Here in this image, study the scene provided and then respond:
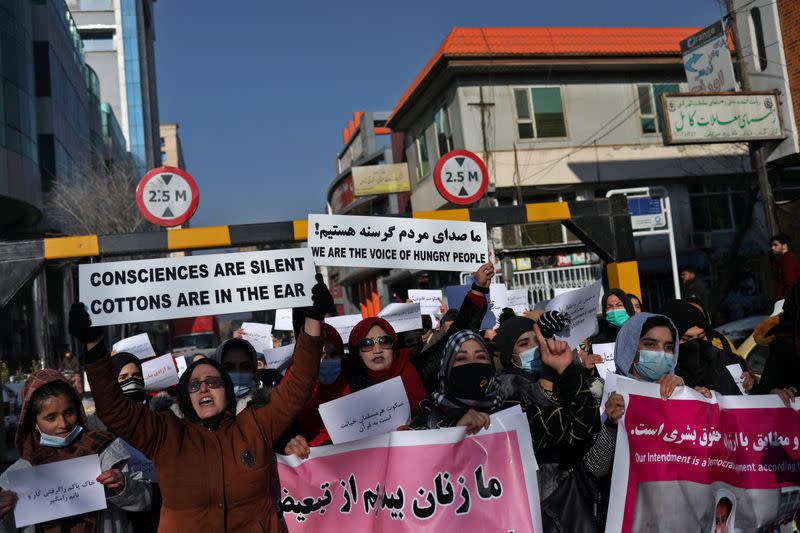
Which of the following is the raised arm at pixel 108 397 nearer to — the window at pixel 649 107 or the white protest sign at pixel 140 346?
the white protest sign at pixel 140 346

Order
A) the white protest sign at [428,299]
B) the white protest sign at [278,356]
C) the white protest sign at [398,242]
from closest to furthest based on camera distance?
1. the white protest sign at [398,242]
2. the white protest sign at [278,356]
3. the white protest sign at [428,299]

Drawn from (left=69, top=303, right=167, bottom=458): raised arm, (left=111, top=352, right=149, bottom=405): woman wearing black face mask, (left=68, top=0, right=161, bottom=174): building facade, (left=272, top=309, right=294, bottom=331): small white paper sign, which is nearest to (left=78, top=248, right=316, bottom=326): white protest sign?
(left=111, top=352, right=149, bottom=405): woman wearing black face mask

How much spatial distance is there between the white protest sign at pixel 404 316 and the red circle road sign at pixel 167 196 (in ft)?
8.46

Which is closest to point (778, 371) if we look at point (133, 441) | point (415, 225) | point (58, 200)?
point (415, 225)

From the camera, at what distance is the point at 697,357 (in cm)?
460

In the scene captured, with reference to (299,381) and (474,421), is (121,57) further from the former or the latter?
(474,421)

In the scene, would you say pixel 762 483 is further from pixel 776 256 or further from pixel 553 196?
pixel 553 196

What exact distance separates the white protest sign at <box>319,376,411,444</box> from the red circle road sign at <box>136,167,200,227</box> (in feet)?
17.7

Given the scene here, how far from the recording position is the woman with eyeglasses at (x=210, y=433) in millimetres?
3277

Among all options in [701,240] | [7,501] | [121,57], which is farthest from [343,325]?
[121,57]

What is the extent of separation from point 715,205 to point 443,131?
8.89 meters

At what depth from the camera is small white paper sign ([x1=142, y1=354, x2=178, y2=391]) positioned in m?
6.02

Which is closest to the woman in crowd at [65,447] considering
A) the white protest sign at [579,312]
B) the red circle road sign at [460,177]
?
the white protest sign at [579,312]

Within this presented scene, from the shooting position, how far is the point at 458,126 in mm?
23906
